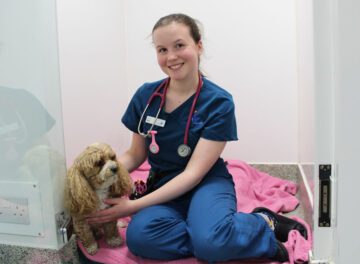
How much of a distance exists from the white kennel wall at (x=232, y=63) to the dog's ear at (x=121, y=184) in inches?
26.6

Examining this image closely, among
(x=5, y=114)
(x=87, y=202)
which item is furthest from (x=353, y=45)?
(x=5, y=114)

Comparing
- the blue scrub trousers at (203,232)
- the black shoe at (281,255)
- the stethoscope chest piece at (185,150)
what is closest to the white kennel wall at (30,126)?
the blue scrub trousers at (203,232)

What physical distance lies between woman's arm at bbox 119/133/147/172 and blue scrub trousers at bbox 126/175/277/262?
22cm

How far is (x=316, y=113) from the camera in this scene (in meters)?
0.86

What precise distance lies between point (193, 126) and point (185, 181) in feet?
0.58

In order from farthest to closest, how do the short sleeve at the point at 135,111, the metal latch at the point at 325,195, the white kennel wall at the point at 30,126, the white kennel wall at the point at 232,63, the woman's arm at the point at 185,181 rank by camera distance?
the white kennel wall at the point at 232,63
the short sleeve at the point at 135,111
the woman's arm at the point at 185,181
the white kennel wall at the point at 30,126
the metal latch at the point at 325,195

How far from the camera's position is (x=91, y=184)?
101cm

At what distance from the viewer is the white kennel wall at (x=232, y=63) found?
5.83 ft

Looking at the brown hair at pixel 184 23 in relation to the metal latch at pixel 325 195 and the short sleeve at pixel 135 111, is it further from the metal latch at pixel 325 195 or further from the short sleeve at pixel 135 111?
the metal latch at pixel 325 195

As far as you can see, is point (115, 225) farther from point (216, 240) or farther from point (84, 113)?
point (84, 113)

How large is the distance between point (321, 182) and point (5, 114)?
2.84ft

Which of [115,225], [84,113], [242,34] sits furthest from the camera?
[242,34]

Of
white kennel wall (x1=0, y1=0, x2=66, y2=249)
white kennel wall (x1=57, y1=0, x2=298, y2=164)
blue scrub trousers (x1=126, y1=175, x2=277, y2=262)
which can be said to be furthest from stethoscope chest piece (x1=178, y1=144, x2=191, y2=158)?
white kennel wall (x1=57, y1=0, x2=298, y2=164)

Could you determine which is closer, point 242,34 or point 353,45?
point 353,45
